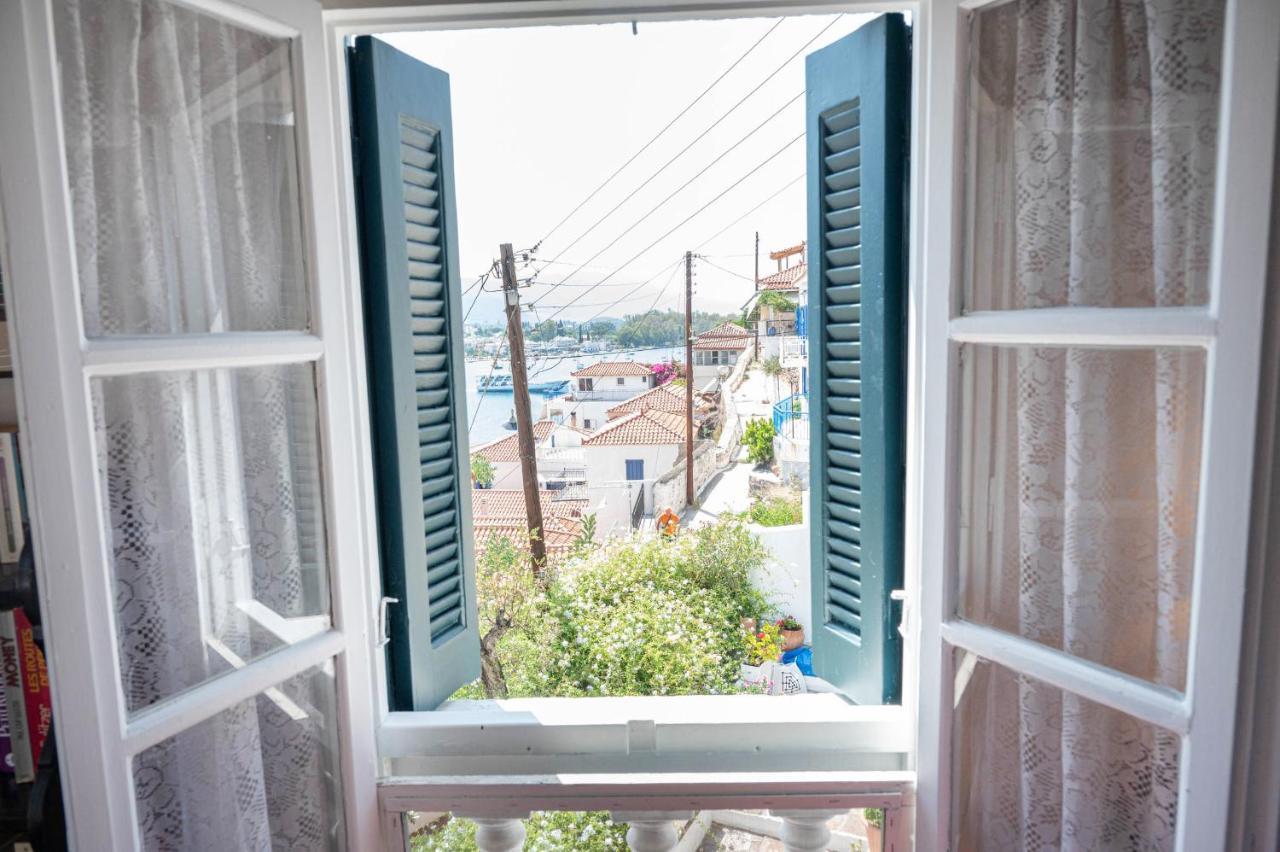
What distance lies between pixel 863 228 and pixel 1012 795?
2.79 feet

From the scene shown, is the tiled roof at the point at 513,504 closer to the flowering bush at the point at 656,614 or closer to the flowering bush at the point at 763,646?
the flowering bush at the point at 656,614

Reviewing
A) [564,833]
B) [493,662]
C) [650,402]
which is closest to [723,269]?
[650,402]

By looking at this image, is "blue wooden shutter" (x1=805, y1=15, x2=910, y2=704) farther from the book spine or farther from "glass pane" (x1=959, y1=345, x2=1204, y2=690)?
the book spine

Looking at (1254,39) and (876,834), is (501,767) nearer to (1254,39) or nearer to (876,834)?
(876,834)

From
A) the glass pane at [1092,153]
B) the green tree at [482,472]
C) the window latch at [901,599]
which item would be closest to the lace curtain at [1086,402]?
the glass pane at [1092,153]

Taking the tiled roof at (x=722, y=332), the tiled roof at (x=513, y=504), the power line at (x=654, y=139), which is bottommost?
the tiled roof at (x=513, y=504)

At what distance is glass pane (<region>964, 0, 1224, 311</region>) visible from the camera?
860 millimetres

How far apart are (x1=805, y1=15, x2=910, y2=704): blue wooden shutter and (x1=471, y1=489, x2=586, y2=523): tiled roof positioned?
7.55 ft

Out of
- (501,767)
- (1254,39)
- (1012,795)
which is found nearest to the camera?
(1254,39)

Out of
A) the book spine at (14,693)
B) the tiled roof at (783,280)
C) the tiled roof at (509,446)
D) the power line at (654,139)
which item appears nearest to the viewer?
the book spine at (14,693)

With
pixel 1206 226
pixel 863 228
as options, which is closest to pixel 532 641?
pixel 863 228

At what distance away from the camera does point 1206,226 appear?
2.79 feet

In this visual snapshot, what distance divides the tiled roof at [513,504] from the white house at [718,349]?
2.77ft

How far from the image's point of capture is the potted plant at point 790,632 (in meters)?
2.87
